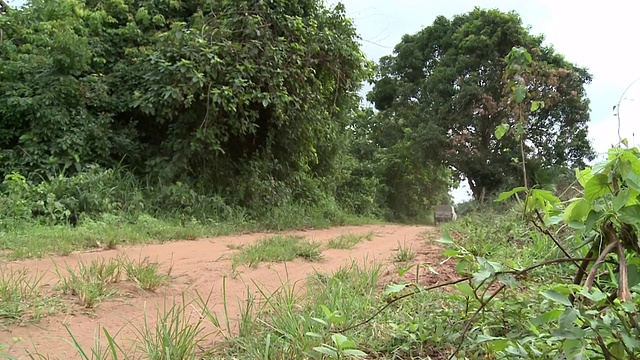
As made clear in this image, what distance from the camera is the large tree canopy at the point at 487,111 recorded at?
1402 centimetres

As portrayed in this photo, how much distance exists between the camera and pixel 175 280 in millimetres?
2588

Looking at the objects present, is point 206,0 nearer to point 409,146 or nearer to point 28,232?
point 28,232

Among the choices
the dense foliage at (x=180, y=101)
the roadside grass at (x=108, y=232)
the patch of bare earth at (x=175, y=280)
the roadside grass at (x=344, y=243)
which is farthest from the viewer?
the dense foliage at (x=180, y=101)

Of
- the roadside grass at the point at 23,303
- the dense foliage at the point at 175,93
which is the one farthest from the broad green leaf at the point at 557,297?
the dense foliage at the point at 175,93

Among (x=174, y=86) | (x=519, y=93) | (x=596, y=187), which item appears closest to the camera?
(x=596, y=187)

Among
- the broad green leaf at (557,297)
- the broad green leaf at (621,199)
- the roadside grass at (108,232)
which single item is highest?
the broad green leaf at (621,199)

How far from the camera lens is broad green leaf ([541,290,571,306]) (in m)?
0.94

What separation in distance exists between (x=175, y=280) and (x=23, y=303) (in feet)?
2.61

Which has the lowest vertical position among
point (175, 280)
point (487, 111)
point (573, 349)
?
point (175, 280)

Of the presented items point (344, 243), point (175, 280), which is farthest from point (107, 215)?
point (175, 280)

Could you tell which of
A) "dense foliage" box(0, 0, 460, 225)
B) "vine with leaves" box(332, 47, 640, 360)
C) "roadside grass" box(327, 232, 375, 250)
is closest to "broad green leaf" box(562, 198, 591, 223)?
"vine with leaves" box(332, 47, 640, 360)

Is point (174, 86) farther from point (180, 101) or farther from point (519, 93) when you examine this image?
point (519, 93)

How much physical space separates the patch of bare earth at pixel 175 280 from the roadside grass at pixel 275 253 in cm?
7

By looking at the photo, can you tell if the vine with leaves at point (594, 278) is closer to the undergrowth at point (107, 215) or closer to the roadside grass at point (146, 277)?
the roadside grass at point (146, 277)
